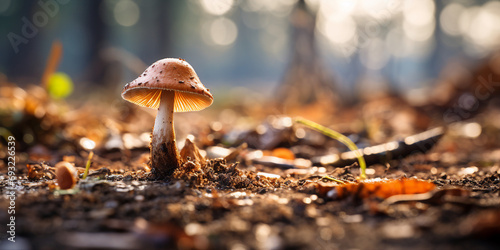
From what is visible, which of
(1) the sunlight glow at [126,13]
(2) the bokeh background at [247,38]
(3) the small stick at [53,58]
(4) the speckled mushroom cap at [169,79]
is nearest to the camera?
(4) the speckled mushroom cap at [169,79]

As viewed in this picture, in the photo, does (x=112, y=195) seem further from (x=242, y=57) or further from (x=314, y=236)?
(x=242, y=57)

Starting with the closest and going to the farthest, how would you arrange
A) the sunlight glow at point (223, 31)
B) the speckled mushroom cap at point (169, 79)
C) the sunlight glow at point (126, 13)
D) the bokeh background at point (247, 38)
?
the speckled mushroom cap at point (169, 79)
the bokeh background at point (247, 38)
the sunlight glow at point (126, 13)
the sunlight glow at point (223, 31)

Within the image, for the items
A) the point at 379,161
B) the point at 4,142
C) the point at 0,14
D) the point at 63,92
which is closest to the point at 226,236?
the point at 379,161

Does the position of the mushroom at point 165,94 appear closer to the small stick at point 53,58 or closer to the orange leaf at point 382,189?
the orange leaf at point 382,189

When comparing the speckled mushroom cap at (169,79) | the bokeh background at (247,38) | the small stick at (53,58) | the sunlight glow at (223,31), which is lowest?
Result: the speckled mushroom cap at (169,79)

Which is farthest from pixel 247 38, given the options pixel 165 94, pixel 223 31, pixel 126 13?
pixel 165 94

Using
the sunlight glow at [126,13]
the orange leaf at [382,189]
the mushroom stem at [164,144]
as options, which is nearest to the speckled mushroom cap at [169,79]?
the mushroom stem at [164,144]

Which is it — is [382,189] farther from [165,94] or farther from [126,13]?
[126,13]
